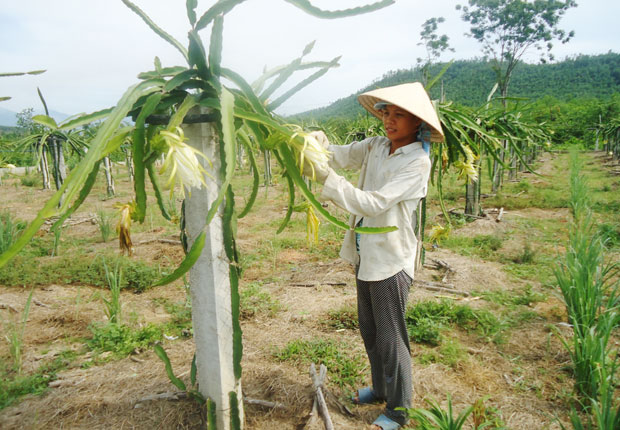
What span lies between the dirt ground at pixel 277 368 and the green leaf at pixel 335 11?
131 cm

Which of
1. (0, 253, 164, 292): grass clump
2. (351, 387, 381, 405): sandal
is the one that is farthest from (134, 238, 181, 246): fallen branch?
(351, 387, 381, 405): sandal

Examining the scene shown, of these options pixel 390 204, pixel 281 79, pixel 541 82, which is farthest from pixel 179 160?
pixel 541 82

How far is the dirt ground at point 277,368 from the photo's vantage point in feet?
4.91

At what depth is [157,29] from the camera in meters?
0.98

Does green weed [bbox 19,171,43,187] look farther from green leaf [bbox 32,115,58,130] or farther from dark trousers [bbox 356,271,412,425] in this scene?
dark trousers [bbox 356,271,412,425]

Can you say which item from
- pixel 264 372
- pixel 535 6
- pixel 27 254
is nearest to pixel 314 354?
pixel 264 372

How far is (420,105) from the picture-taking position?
146 centimetres

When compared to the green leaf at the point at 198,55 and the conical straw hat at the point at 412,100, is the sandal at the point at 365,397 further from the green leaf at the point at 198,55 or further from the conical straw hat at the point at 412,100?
the green leaf at the point at 198,55

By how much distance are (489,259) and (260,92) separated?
11.6 feet

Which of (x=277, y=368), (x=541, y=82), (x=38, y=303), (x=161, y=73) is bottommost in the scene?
(x=277, y=368)

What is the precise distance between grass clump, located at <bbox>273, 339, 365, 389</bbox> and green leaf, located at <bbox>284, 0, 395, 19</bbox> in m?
1.66

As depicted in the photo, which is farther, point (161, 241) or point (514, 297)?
point (161, 241)

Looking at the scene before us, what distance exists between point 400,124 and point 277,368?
1.33 meters

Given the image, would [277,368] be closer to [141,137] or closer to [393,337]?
[393,337]
